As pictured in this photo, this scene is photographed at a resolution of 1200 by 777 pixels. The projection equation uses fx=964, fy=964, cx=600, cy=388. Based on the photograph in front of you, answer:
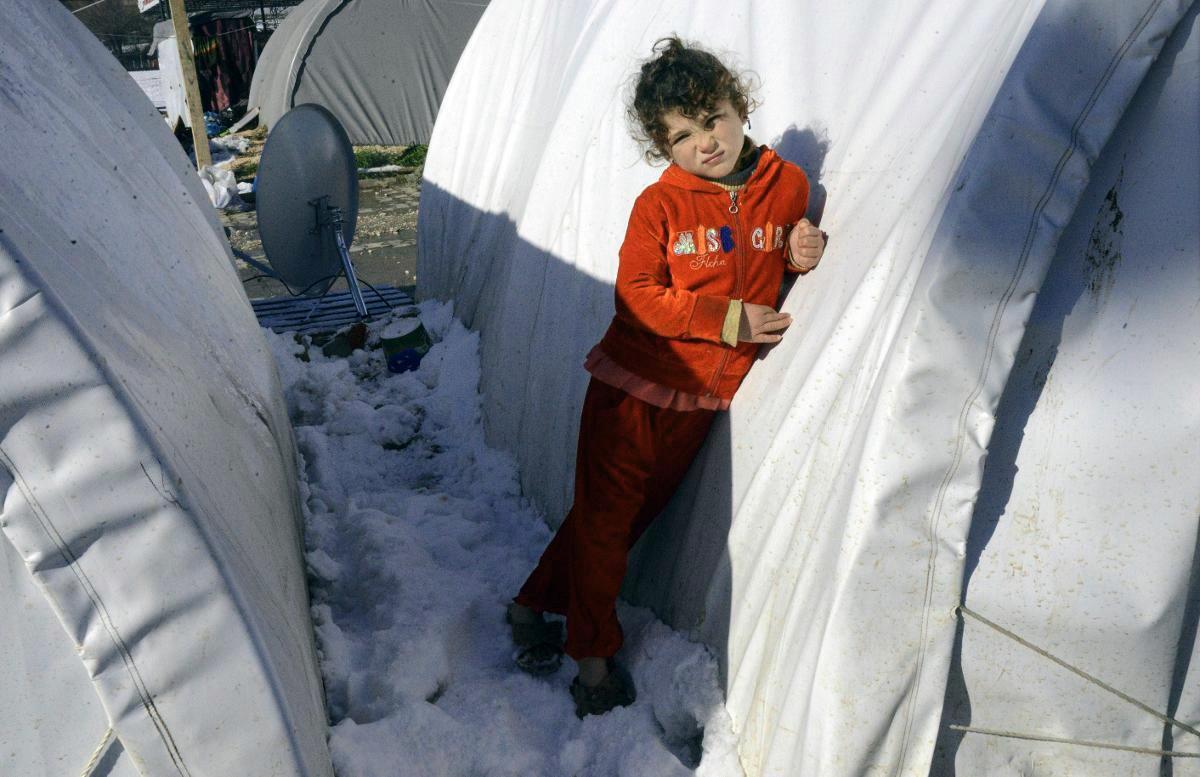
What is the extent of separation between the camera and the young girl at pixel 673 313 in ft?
7.11

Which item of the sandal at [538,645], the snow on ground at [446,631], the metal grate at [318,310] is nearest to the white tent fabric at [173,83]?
the metal grate at [318,310]

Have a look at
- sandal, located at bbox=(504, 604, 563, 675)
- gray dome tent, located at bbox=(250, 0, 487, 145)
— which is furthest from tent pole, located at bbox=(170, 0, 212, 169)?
sandal, located at bbox=(504, 604, 563, 675)

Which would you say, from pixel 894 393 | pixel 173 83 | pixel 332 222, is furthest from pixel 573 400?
pixel 173 83

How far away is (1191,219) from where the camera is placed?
1.61 metres

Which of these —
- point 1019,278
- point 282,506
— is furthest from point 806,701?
point 282,506

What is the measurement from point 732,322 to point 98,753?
1.46 m

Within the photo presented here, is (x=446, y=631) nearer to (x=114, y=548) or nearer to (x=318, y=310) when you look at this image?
(x=114, y=548)

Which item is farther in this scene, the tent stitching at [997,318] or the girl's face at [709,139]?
the girl's face at [709,139]

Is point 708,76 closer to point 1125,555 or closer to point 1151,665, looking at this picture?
point 1125,555

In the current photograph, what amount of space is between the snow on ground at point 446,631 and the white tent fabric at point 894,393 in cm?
18

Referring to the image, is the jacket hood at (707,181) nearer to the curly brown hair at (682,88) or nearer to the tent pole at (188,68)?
the curly brown hair at (682,88)

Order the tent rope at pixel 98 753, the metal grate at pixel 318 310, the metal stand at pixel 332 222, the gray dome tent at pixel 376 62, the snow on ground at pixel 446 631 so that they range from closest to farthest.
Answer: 1. the tent rope at pixel 98 753
2. the snow on ground at pixel 446 631
3. the metal stand at pixel 332 222
4. the metal grate at pixel 318 310
5. the gray dome tent at pixel 376 62

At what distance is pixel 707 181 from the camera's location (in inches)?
88.2

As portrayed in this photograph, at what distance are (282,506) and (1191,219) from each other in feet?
7.31
